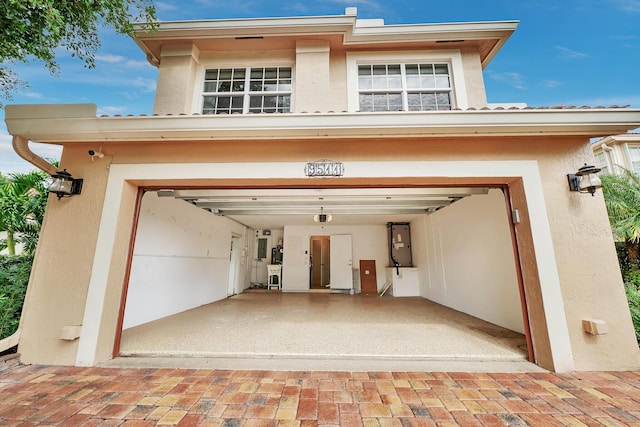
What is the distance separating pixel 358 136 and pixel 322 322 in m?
3.36

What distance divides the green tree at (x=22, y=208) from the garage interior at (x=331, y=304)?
1211mm

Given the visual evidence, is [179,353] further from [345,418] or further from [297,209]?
[297,209]

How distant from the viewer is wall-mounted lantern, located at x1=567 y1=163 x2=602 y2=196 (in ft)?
7.98

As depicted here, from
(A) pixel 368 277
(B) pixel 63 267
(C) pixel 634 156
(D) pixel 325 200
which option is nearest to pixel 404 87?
(D) pixel 325 200

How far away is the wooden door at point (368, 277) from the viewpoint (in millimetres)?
8797

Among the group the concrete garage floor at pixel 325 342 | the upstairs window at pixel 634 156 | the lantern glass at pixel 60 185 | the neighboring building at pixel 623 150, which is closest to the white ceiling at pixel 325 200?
the lantern glass at pixel 60 185

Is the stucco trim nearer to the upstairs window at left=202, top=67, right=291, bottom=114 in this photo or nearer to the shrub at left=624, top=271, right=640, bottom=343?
the shrub at left=624, top=271, right=640, bottom=343

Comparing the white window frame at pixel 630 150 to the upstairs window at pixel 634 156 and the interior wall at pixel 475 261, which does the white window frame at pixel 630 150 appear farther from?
the interior wall at pixel 475 261

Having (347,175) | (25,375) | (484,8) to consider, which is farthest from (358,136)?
(484,8)

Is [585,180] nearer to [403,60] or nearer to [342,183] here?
[342,183]

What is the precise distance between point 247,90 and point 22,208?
3878mm

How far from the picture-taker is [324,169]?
108 inches

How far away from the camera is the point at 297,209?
654 cm

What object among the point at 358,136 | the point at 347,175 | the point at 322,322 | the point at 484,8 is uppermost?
the point at 484,8
